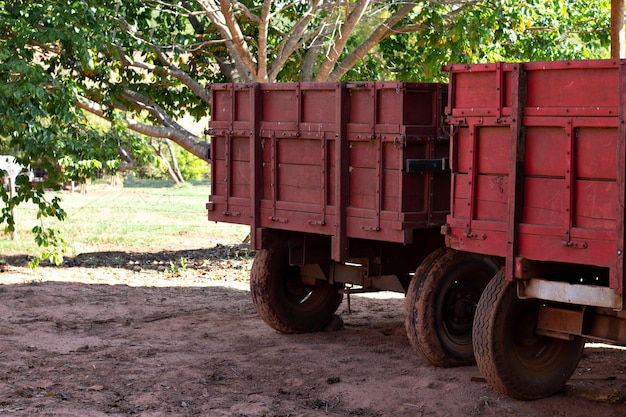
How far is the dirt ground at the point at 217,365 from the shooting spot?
6.82 metres

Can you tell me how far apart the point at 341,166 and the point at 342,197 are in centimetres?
24

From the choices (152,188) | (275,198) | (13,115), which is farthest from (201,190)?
(275,198)

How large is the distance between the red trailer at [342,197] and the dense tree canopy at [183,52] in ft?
12.3

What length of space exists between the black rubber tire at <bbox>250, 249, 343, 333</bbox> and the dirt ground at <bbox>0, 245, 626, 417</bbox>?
6.4 inches

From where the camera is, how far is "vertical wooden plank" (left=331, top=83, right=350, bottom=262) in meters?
7.88

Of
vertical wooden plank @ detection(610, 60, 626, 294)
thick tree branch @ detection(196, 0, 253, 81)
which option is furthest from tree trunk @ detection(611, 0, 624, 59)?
thick tree branch @ detection(196, 0, 253, 81)

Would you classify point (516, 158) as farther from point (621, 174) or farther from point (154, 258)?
point (154, 258)

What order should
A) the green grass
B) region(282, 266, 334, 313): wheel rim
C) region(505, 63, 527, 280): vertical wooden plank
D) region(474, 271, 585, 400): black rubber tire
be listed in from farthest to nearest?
the green grass
region(282, 266, 334, 313): wheel rim
region(474, 271, 585, 400): black rubber tire
region(505, 63, 527, 280): vertical wooden plank

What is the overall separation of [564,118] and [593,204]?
525mm

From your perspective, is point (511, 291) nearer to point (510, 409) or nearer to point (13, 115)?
point (510, 409)

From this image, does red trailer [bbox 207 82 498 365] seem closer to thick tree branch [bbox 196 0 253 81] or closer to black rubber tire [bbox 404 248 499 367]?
black rubber tire [bbox 404 248 499 367]

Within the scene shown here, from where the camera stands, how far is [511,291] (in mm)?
6672

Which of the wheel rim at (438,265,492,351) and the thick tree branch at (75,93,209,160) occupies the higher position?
the thick tree branch at (75,93,209,160)

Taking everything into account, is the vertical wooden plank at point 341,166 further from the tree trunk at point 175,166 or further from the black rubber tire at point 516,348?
the tree trunk at point 175,166
